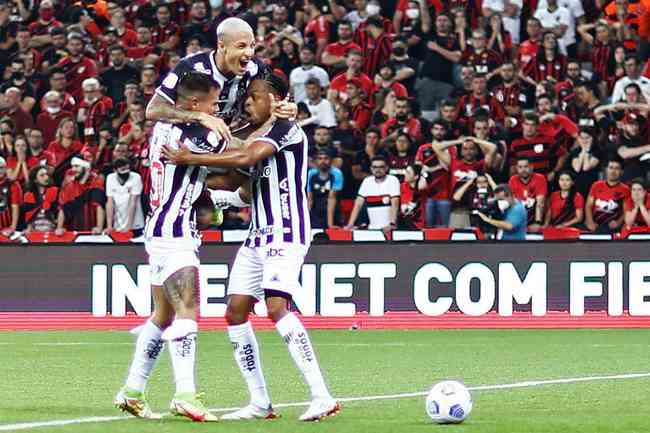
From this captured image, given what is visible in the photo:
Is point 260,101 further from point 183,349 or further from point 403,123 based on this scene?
point 403,123

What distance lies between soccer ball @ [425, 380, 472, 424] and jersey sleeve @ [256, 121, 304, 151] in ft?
5.81

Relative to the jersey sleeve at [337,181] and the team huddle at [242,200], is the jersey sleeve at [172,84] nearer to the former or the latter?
the team huddle at [242,200]

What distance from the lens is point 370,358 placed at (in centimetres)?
1471

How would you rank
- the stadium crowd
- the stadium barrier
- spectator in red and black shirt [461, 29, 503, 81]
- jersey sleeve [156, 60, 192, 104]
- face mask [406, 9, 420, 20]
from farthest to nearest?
face mask [406, 9, 420, 20] → spectator in red and black shirt [461, 29, 503, 81] → the stadium crowd → the stadium barrier → jersey sleeve [156, 60, 192, 104]

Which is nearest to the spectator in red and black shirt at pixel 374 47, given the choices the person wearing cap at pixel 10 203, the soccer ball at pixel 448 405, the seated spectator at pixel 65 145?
the seated spectator at pixel 65 145

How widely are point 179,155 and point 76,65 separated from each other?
1670 centimetres

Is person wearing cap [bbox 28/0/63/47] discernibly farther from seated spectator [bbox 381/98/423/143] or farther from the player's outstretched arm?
the player's outstretched arm

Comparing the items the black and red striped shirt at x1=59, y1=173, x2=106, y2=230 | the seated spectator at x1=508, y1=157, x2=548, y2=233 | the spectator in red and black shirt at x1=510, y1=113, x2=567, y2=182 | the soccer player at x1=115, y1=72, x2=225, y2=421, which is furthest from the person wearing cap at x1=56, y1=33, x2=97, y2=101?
the soccer player at x1=115, y1=72, x2=225, y2=421

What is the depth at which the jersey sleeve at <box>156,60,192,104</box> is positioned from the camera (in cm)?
956

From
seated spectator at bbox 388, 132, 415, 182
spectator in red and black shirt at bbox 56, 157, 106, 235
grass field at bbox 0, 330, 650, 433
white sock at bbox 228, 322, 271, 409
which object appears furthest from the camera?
spectator in red and black shirt at bbox 56, 157, 106, 235

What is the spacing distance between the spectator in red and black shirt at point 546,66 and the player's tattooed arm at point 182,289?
14.8 metres

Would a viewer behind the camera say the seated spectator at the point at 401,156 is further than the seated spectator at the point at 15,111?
No

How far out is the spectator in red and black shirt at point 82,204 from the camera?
21969 millimetres

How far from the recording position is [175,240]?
9336 millimetres
